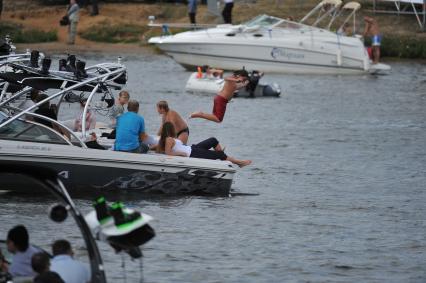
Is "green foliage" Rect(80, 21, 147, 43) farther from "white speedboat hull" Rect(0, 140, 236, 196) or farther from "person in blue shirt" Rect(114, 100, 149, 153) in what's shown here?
"white speedboat hull" Rect(0, 140, 236, 196)

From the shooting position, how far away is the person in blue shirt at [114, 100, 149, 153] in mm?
21031

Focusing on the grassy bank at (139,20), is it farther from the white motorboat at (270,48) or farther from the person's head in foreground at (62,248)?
the person's head in foreground at (62,248)

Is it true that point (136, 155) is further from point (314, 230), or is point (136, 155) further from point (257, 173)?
point (257, 173)

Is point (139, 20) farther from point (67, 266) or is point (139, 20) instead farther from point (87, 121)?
point (67, 266)

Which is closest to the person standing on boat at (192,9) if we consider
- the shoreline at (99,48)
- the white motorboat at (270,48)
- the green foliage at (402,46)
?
the shoreline at (99,48)

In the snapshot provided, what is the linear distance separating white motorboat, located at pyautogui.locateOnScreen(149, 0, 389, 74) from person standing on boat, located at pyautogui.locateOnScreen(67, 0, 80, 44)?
5.75 metres

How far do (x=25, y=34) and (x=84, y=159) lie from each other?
35201mm

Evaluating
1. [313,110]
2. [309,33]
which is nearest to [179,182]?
[313,110]

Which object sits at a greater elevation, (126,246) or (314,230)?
(126,246)

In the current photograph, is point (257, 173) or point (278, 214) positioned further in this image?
point (257, 173)

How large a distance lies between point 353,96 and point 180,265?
26153mm

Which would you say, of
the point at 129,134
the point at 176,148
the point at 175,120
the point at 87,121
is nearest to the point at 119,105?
the point at 87,121

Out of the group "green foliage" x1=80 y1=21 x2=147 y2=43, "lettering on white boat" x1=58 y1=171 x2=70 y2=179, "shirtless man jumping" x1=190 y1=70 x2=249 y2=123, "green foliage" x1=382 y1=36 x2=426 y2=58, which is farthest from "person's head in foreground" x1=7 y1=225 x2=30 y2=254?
"green foliage" x1=80 y1=21 x2=147 y2=43

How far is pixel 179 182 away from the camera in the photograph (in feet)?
69.7
